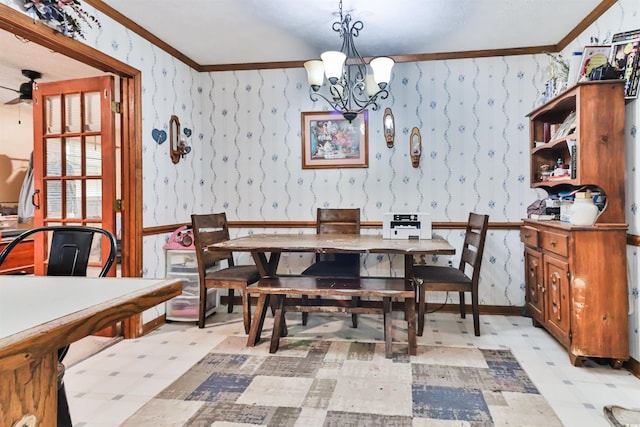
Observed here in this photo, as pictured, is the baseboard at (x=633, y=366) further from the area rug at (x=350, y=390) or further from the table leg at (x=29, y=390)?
the table leg at (x=29, y=390)

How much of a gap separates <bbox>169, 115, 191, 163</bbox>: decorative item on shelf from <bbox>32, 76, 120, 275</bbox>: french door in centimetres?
46

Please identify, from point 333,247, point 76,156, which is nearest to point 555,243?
point 333,247

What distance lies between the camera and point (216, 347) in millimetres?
2816

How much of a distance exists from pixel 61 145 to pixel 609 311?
12.8 ft

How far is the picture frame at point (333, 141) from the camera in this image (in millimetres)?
3791

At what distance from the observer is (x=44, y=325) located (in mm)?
769

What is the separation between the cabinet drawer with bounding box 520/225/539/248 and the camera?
3031mm

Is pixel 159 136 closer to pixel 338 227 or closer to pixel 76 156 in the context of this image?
pixel 76 156

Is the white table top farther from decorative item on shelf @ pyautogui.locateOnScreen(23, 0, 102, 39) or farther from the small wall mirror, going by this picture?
the small wall mirror

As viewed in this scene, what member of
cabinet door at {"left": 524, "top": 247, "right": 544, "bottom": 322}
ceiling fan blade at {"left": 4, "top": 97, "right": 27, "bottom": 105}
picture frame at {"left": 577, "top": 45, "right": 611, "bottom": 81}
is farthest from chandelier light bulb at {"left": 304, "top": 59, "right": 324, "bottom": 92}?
ceiling fan blade at {"left": 4, "top": 97, "right": 27, "bottom": 105}

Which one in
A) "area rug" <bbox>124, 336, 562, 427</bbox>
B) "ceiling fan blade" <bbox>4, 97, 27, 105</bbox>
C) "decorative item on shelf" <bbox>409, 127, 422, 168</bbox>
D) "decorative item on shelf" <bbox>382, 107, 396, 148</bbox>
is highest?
"ceiling fan blade" <bbox>4, 97, 27, 105</bbox>

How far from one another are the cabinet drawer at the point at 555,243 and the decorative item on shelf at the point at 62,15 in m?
3.22

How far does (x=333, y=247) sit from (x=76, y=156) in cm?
212

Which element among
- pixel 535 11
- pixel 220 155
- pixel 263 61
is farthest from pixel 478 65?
pixel 220 155
